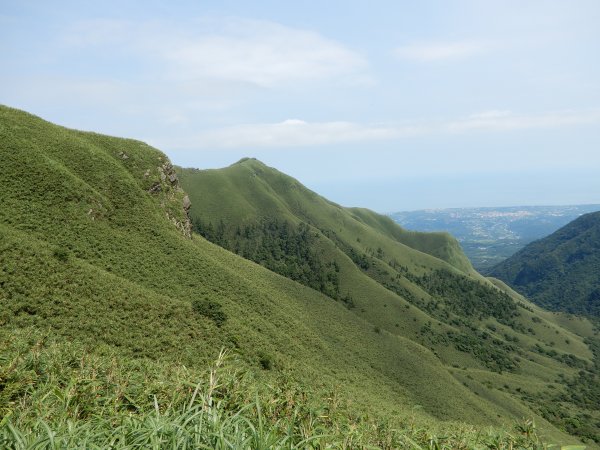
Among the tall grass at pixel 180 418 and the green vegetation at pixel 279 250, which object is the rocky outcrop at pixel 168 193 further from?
the tall grass at pixel 180 418

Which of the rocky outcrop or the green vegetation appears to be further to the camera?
the green vegetation

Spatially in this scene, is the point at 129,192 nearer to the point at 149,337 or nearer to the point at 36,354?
the point at 149,337

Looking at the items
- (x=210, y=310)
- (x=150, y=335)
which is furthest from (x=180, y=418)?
(x=210, y=310)

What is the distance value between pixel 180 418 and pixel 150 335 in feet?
139

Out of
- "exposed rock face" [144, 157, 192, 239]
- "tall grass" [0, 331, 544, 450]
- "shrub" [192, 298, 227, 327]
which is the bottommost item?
"shrub" [192, 298, 227, 327]

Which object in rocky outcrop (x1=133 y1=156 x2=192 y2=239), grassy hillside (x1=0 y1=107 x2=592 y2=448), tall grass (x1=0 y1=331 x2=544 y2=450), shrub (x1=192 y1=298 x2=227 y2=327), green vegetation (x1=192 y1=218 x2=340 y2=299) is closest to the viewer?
tall grass (x1=0 y1=331 x2=544 y2=450)

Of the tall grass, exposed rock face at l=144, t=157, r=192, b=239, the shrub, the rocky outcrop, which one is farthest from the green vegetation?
the tall grass

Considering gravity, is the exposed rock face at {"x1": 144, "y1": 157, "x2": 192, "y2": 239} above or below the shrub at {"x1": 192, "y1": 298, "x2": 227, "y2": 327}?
above

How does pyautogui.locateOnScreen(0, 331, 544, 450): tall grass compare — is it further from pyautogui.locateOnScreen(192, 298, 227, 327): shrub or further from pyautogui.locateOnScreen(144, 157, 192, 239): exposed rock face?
pyautogui.locateOnScreen(144, 157, 192, 239): exposed rock face

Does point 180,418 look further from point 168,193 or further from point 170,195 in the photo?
point 170,195

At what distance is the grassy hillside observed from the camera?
10406 millimetres

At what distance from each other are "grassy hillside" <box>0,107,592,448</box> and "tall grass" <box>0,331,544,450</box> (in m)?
0.09

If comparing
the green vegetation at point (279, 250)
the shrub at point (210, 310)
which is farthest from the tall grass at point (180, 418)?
the green vegetation at point (279, 250)

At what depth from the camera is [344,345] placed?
8762cm
